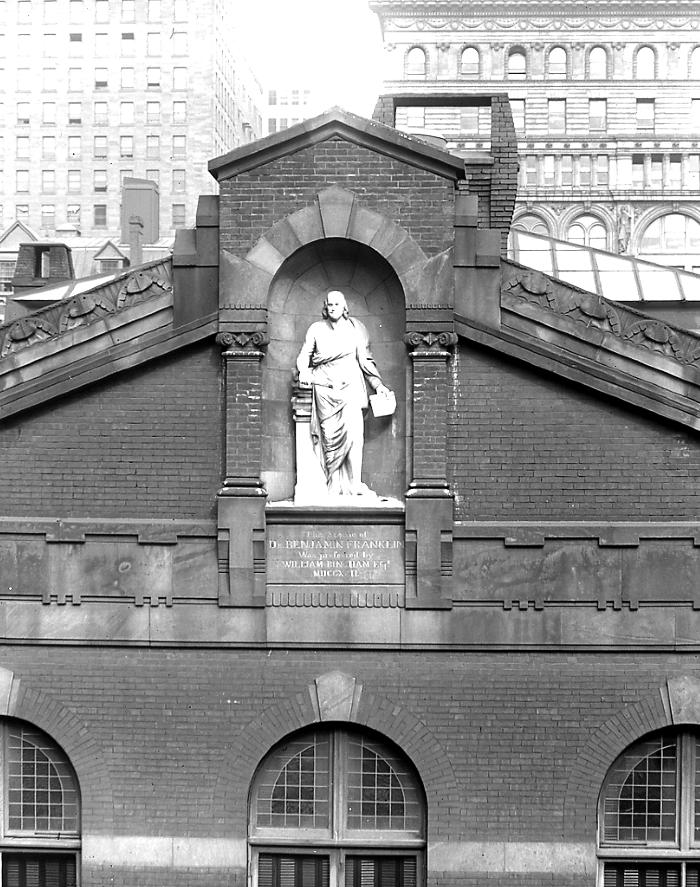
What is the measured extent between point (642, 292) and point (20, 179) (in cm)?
10038

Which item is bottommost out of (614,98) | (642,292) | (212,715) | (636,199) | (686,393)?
(212,715)

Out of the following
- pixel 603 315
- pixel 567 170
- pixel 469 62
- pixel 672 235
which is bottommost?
pixel 603 315

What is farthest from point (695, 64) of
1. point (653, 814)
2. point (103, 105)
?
point (653, 814)

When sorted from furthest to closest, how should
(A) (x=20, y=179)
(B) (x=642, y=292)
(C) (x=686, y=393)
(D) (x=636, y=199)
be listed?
1. (A) (x=20, y=179)
2. (D) (x=636, y=199)
3. (B) (x=642, y=292)
4. (C) (x=686, y=393)

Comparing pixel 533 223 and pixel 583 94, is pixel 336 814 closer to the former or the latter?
pixel 533 223

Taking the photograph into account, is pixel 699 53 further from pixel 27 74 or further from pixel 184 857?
pixel 184 857

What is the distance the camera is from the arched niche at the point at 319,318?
14.8 meters

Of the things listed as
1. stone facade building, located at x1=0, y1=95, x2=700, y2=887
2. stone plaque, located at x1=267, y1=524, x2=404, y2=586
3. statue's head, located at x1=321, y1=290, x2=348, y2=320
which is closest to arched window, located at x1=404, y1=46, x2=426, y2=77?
stone facade building, located at x1=0, y1=95, x2=700, y2=887

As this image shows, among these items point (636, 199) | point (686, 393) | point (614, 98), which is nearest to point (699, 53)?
point (614, 98)

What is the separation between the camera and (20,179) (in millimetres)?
114312

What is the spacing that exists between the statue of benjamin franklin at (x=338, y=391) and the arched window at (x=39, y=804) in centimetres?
443

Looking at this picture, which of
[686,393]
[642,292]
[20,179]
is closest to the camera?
[686,393]

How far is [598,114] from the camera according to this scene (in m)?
92.1

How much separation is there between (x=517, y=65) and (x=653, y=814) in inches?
3266
